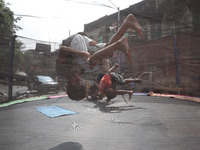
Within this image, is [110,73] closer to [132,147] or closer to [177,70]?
[132,147]

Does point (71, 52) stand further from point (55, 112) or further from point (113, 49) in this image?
point (55, 112)

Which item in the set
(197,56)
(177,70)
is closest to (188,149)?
(177,70)

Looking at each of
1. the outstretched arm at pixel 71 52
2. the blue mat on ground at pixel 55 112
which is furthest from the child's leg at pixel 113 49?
the blue mat on ground at pixel 55 112

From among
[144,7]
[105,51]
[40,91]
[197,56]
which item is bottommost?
[40,91]

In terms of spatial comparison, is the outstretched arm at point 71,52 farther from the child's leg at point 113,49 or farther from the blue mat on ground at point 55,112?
the blue mat on ground at point 55,112

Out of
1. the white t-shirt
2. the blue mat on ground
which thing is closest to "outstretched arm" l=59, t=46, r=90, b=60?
the white t-shirt

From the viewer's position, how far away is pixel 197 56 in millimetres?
7176

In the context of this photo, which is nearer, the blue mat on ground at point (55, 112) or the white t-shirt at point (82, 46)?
the white t-shirt at point (82, 46)

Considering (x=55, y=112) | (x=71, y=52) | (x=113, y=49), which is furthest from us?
(x=55, y=112)

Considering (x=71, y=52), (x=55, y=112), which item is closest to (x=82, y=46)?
(x=71, y=52)

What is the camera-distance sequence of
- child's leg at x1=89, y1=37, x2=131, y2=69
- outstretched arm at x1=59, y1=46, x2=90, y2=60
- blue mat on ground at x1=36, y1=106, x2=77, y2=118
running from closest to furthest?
1. child's leg at x1=89, y1=37, x2=131, y2=69
2. outstretched arm at x1=59, y1=46, x2=90, y2=60
3. blue mat on ground at x1=36, y1=106, x2=77, y2=118

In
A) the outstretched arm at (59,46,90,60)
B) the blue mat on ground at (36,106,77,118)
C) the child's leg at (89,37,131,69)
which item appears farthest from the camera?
the blue mat on ground at (36,106,77,118)

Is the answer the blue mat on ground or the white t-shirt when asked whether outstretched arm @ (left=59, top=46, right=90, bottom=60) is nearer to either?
the white t-shirt

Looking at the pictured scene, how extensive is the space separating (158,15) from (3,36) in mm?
11454
